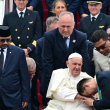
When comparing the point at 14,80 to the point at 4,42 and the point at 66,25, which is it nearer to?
the point at 4,42

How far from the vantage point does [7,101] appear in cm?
557

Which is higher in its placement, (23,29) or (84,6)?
(84,6)

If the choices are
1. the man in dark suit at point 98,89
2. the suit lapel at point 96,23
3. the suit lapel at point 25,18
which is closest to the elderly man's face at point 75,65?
the man in dark suit at point 98,89

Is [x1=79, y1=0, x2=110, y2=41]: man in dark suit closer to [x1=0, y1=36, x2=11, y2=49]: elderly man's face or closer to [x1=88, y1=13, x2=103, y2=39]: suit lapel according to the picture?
[x1=88, y1=13, x2=103, y2=39]: suit lapel

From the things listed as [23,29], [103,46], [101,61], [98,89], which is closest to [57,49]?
[103,46]

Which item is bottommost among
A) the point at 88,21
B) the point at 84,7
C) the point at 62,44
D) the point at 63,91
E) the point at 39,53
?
the point at 63,91

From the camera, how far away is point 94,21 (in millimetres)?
7562

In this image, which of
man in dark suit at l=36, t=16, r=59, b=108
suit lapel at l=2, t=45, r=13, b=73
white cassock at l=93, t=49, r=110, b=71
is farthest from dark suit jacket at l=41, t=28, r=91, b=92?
suit lapel at l=2, t=45, r=13, b=73

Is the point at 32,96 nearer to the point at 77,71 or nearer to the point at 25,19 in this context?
the point at 77,71

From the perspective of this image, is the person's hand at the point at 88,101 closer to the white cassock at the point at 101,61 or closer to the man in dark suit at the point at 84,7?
the white cassock at the point at 101,61

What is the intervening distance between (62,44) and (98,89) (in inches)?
54.0

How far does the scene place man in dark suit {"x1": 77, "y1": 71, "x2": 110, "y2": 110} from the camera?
4.72 m

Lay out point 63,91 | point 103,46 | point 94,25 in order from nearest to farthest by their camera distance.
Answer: point 63,91, point 103,46, point 94,25

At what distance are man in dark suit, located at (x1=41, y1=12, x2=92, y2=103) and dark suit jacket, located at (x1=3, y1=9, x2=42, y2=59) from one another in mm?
1312
